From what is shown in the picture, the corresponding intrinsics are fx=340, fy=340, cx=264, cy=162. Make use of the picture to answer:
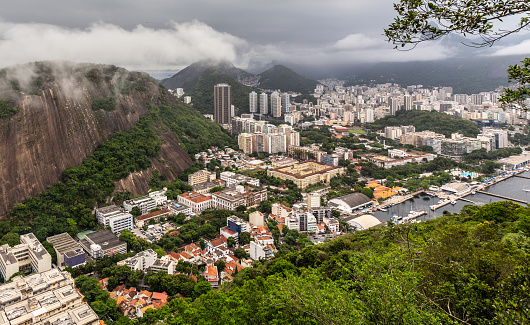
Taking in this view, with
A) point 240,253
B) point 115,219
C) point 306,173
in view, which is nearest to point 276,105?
point 306,173

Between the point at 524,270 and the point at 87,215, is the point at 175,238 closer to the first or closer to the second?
the point at 87,215

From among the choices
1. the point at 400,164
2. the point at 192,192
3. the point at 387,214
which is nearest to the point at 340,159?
the point at 400,164

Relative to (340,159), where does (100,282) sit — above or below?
below

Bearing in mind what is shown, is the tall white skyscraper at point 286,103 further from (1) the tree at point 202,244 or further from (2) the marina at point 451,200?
(1) the tree at point 202,244

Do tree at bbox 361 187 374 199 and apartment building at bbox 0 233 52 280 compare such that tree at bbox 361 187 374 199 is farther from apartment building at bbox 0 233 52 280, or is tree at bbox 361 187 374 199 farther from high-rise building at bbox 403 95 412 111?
high-rise building at bbox 403 95 412 111

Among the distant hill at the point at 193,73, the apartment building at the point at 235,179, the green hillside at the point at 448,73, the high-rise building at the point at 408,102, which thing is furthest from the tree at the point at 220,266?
the green hillside at the point at 448,73

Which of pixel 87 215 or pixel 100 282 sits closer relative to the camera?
pixel 100 282

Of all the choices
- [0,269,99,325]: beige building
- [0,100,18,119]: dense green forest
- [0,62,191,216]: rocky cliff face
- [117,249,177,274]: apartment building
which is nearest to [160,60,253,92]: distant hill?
[0,62,191,216]: rocky cliff face
